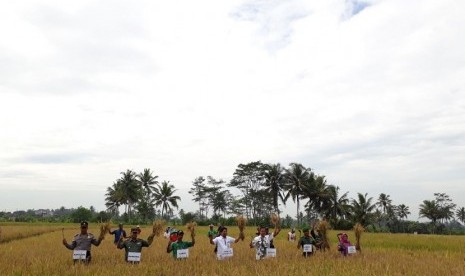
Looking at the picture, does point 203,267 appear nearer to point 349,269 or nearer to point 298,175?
point 349,269

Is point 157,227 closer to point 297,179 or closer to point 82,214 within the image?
point 297,179

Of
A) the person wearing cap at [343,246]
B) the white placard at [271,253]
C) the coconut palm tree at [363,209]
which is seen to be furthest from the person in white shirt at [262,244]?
the coconut palm tree at [363,209]

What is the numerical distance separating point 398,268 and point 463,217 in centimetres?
10124

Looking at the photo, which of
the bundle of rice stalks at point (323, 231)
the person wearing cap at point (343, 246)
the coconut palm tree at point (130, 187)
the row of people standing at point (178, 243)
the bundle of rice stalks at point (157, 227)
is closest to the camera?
the row of people standing at point (178, 243)

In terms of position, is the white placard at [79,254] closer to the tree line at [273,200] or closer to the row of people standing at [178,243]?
the row of people standing at [178,243]

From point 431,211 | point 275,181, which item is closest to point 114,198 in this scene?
point 275,181

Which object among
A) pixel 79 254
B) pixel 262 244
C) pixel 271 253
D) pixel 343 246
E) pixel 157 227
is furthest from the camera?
pixel 343 246

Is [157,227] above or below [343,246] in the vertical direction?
above

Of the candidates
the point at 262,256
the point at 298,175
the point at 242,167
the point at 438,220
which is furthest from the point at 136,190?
the point at 262,256

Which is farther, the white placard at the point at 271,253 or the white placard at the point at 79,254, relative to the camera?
the white placard at the point at 271,253

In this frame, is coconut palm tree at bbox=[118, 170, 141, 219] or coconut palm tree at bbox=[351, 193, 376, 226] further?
coconut palm tree at bbox=[118, 170, 141, 219]

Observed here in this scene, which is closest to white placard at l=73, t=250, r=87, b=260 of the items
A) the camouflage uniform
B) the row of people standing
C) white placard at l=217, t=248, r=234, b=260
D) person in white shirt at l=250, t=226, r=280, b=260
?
the row of people standing

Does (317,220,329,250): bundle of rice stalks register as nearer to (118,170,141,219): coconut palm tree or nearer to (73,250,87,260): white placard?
(73,250,87,260): white placard

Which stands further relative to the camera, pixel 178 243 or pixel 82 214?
pixel 82 214
